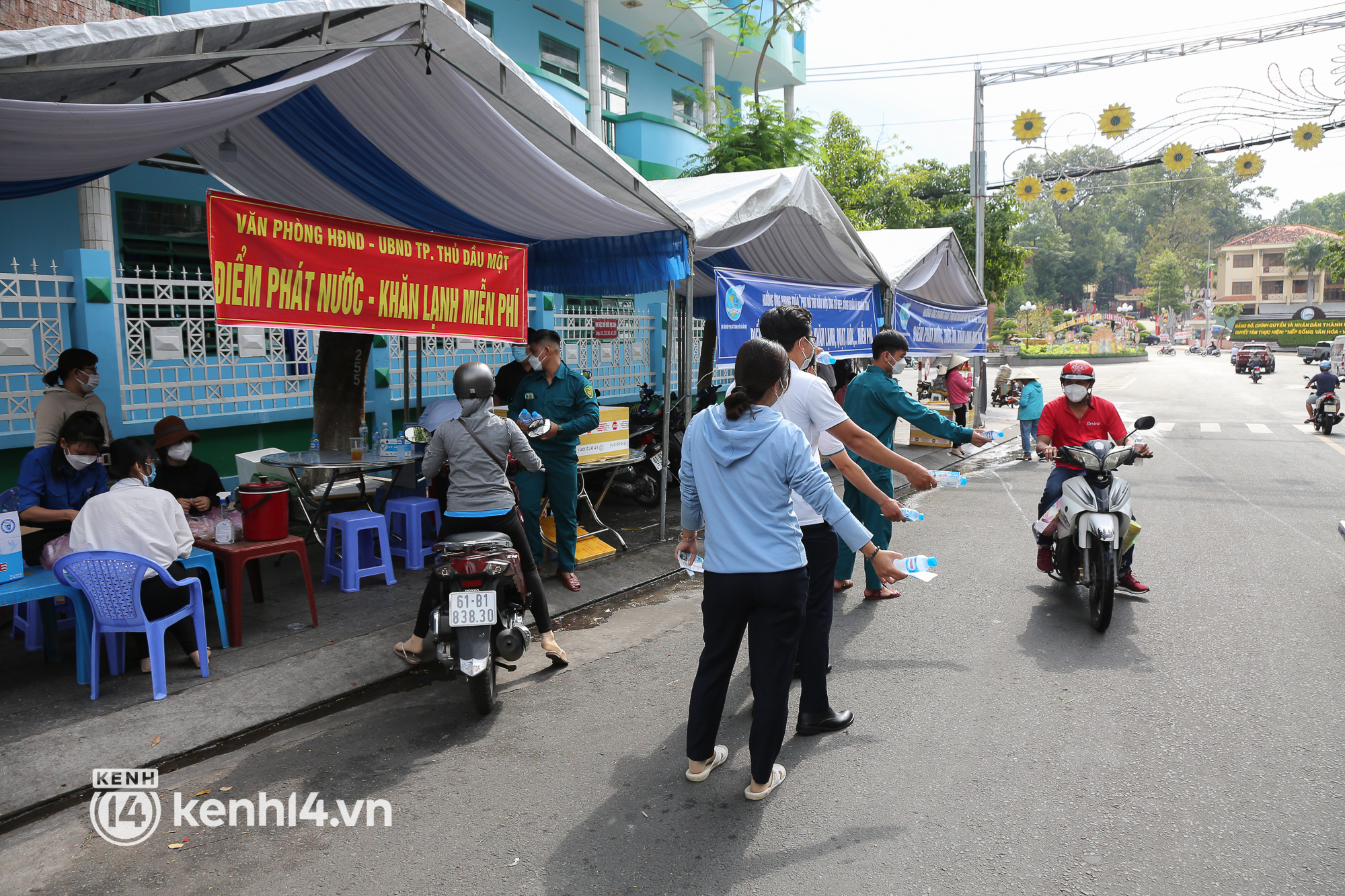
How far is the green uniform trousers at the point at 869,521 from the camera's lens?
5734 mm

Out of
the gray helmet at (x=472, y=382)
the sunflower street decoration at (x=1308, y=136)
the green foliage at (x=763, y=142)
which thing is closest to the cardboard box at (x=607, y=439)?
the gray helmet at (x=472, y=382)

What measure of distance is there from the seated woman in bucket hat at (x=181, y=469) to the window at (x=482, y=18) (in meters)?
11.9

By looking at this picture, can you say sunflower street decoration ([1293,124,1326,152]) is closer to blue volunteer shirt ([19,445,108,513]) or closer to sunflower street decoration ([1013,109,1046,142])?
sunflower street decoration ([1013,109,1046,142])

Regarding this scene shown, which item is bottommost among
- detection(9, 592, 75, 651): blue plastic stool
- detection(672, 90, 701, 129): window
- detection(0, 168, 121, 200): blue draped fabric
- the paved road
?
the paved road

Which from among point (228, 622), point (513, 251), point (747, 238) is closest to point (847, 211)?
point (747, 238)

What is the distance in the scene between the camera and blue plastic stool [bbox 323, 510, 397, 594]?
20.1ft

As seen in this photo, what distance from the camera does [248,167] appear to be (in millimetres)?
→ 6051

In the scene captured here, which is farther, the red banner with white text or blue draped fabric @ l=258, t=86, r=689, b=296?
blue draped fabric @ l=258, t=86, r=689, b=296

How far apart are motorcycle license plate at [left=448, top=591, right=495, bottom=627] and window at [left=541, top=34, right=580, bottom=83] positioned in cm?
1540

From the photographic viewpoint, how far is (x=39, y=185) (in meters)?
4.75

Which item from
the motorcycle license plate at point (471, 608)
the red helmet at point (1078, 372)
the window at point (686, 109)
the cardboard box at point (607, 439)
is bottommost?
the motorcycle license plate at point (471, 608)

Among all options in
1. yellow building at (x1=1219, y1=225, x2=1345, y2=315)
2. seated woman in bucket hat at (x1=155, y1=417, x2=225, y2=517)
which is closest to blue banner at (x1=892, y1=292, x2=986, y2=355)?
seated woman in bucket hat at (x1=155, y1=417, x2=225, y2=517)

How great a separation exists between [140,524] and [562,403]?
2.74 metres

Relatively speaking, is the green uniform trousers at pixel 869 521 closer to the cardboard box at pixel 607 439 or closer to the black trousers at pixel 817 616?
the black trousers at pixel 817 616
